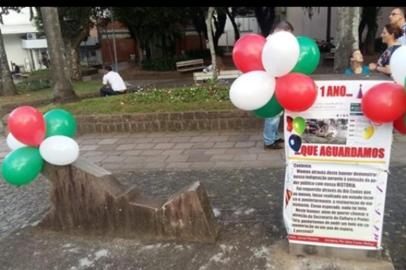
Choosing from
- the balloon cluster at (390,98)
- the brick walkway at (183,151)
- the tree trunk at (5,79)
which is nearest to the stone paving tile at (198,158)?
the brick walkway at (183,151)

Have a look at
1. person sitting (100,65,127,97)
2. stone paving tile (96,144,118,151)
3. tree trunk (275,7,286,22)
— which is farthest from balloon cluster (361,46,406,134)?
tree trunk (275,7,286,22)

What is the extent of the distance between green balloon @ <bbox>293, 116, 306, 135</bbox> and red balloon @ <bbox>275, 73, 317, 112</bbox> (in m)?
0.10

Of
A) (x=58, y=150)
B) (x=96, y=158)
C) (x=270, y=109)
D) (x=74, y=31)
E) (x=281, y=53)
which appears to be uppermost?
(x=74, y=31)

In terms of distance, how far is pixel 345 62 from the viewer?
25.7 ft

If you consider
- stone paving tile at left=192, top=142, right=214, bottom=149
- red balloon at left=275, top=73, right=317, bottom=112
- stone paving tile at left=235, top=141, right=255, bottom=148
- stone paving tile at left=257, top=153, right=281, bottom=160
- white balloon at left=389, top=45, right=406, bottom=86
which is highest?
white balloon at left=389, top=45, right=406, bottom=86

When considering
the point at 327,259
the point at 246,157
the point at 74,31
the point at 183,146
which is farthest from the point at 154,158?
the point at 74,31

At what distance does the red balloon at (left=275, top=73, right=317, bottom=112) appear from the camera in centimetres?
283

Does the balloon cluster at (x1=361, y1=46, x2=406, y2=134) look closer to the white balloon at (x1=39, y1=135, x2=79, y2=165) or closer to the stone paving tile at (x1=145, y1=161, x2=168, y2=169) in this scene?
the white balloon at (x1=39, y1=135, x2=79, y2=165)

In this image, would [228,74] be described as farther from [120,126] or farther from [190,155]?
[190,155]

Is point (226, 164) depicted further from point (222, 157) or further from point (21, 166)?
point (21, 166)

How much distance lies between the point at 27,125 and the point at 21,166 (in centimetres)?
35

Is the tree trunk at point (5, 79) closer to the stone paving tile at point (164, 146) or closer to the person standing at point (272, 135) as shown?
the stone paving tile at point (164, 146)

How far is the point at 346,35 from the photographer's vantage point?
7.71m

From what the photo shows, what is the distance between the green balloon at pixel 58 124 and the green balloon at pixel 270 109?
5.57 feet
